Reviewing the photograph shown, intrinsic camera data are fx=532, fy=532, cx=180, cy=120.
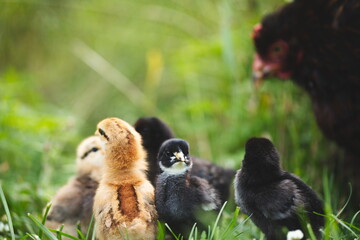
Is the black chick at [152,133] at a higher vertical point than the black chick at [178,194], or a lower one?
higher

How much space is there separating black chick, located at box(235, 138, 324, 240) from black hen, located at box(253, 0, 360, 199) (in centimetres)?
111

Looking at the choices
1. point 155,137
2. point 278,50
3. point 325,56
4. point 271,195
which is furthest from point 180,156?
point 278,50

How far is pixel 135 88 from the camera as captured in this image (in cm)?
686

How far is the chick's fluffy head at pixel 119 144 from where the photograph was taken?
2.17 m

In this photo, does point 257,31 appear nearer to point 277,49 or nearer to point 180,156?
point 277,49

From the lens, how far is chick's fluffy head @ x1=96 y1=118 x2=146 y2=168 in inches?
85.6

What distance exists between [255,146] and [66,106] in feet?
18.9

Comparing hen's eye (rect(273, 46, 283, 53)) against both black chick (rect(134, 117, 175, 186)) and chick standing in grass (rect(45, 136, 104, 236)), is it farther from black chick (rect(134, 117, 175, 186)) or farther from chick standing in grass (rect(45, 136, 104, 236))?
chick standing in grass (rect(45, 136, 104, 236))

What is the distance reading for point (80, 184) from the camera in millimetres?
2855

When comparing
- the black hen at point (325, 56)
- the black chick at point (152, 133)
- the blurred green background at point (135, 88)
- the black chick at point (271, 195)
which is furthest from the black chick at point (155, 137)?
the black hen at point (325, 56)

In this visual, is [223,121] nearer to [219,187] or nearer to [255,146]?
[219,187]

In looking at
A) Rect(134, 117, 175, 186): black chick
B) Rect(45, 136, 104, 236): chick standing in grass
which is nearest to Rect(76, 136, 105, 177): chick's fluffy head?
Rect(45, 136, 104, 236): chick standing in grass

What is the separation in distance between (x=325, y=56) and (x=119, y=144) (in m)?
1.61

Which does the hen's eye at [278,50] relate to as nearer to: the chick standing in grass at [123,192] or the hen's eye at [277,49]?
the hen's eye at [277,49]
